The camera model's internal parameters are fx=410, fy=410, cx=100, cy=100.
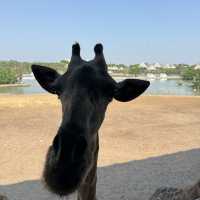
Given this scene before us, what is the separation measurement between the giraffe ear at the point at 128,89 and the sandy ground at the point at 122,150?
3.71 ft

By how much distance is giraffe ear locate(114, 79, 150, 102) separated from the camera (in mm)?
3228

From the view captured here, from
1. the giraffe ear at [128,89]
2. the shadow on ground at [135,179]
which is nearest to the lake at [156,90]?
the shadow on ground at [135,179]

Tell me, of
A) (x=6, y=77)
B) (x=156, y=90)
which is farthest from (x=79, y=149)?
(x=6, y=77)

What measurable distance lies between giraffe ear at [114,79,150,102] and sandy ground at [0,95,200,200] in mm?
1130

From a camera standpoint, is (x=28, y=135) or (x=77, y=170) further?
(x=28, y=135)

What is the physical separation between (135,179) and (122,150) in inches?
176

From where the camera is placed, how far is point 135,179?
11.0 metres

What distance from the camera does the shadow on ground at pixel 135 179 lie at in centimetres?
965

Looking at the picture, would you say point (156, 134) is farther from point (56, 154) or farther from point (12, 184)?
point (56, 154)

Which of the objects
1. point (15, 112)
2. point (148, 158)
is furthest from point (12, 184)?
point (15, 112)

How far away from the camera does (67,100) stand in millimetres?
2730

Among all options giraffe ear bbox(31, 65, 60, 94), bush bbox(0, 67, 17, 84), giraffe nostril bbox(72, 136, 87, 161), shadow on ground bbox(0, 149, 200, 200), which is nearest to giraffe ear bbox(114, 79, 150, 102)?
giraffe ear bbox(31, 65, 60, 94)

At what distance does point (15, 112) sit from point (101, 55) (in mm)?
A: 24514

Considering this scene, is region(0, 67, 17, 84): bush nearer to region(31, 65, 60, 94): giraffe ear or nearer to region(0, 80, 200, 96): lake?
region(0, 80, 200, 96): lake
